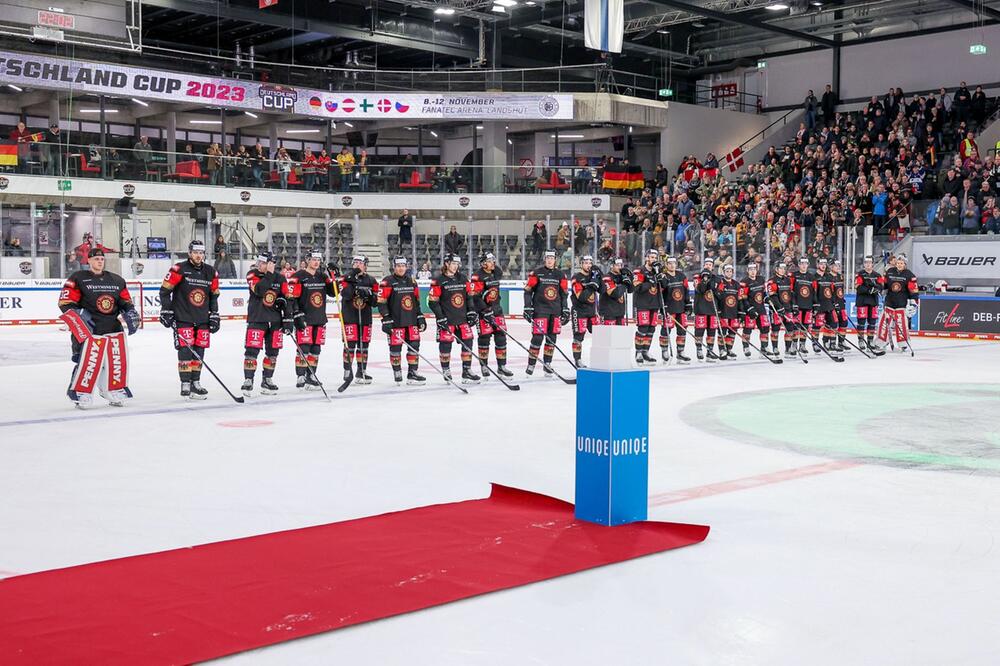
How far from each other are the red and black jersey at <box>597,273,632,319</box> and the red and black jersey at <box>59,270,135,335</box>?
6746mm

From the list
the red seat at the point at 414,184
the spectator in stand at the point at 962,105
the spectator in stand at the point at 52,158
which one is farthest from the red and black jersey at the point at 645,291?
the spectator in stand at the point at 52,158

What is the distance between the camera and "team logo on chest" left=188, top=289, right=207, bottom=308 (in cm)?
1167

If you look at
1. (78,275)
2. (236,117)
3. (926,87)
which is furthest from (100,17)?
(926,87)

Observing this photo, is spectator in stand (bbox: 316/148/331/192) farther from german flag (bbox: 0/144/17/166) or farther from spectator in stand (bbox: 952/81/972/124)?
spectator in stand (bbox: 952/81/972/124)

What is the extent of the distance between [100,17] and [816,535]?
19.0 meters

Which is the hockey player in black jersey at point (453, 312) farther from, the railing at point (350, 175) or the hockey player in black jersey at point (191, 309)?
the railing at point (350, 175)

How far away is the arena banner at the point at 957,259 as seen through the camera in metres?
23.7

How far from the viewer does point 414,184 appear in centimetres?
3378

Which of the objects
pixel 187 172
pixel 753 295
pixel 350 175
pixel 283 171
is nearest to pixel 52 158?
pixel 187 172

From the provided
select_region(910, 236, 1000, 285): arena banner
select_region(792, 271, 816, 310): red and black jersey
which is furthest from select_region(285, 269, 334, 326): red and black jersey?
select_region(910, 236, 1000, 285): arena banner

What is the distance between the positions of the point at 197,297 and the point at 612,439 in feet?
24.0

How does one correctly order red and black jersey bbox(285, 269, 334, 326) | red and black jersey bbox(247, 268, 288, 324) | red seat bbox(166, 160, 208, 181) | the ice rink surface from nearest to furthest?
1. the ice rink surface
2. red and black jersey bbox(247, 268, 288, 324)
3. red and black jersey bbox(285, 269, 334, 326)
4. red seat bbox(166, 160, 208, 181)

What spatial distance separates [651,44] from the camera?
125 ft

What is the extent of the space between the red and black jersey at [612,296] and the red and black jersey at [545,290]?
936mm
